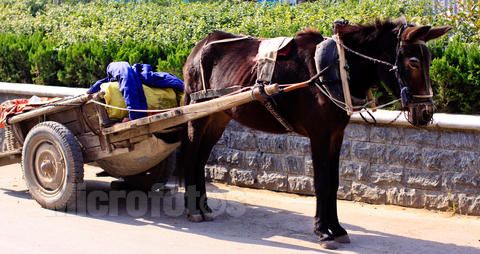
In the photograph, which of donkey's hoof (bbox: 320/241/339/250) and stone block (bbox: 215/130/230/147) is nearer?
donkey's hoof (bbox: 320/241/339/250)

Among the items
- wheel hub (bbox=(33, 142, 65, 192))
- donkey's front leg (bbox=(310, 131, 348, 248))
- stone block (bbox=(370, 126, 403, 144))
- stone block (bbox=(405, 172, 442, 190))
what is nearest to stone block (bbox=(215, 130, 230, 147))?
stone block (bbox=(370, 126, 403, 144))

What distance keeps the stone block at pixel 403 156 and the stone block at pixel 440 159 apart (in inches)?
3.1

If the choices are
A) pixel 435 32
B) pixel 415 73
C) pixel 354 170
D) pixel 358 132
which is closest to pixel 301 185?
pixel 354 170

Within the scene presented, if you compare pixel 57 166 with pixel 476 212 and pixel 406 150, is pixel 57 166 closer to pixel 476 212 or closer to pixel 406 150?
pixel 406 150

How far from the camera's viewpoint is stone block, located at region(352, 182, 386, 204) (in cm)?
956

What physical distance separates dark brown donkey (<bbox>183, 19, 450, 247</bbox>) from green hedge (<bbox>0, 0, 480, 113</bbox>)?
1977mm

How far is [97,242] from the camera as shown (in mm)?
8039

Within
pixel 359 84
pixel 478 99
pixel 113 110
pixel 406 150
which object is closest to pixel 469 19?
pixel 478 99

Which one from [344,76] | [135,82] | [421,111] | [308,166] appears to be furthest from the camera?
[308,166]

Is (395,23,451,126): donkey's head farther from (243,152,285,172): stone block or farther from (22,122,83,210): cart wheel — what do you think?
(22,122,83,210): cart wheel

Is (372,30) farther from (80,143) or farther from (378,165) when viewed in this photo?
(80,143)

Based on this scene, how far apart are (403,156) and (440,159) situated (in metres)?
0.42

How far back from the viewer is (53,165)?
30.3ft

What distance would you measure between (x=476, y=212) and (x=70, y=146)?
4.28 m
